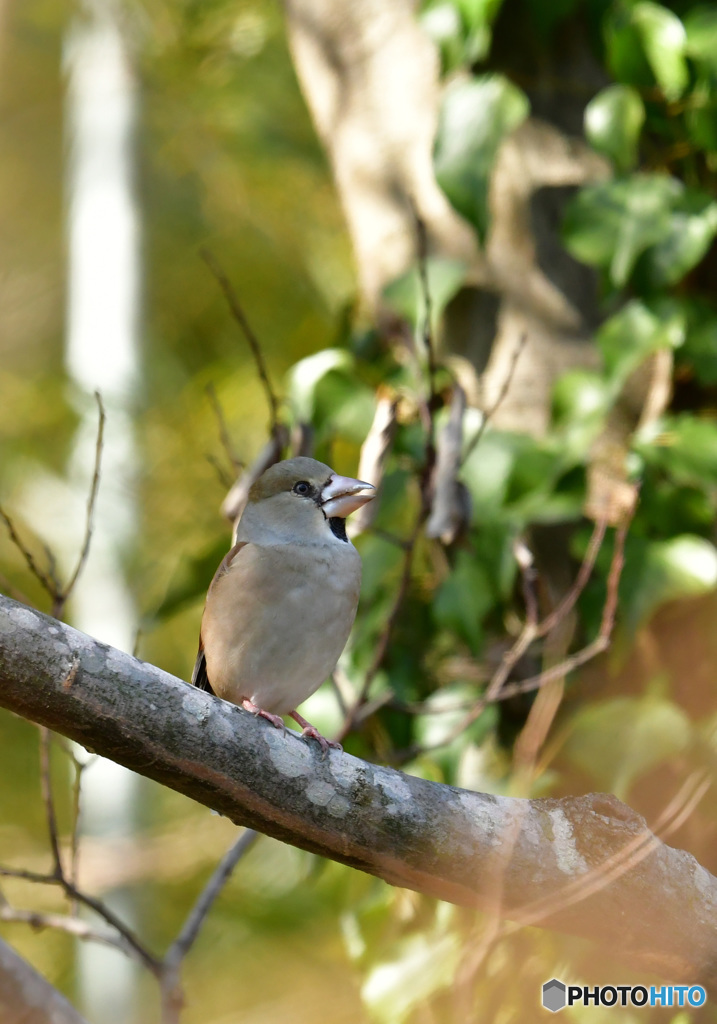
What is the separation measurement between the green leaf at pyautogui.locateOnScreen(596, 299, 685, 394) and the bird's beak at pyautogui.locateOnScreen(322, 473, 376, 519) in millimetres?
930

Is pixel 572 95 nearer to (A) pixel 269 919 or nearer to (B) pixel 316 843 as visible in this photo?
(B) pixel 316 843

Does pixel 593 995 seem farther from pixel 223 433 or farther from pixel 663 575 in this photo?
pixel 223 433

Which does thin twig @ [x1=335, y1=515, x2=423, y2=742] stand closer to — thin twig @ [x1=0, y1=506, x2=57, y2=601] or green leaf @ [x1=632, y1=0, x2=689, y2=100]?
thin twig @ [x1=0, y1=506, x2=57, y2=601]

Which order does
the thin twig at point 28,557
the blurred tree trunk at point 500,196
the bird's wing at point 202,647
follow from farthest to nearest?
1. the blurred tree trunk at point 500,196
2. the bird's wing at point 202,647
3. the thin twig at point 28,557

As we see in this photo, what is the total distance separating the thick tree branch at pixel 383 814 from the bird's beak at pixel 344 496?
926 millimetres

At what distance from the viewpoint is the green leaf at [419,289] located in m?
3.44

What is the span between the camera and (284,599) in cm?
272

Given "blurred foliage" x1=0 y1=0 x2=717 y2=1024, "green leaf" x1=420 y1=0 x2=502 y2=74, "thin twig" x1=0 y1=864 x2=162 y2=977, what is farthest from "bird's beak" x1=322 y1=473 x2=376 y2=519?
"green leaf" x1=420 y1=0 x2=502 y2=74

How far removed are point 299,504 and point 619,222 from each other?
134 centimetres

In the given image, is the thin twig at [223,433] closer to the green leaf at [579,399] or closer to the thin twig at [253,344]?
the thin twig at [253,344]

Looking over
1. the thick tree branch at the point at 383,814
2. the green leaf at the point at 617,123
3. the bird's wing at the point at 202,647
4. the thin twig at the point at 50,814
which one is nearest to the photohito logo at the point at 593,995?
the thick tree branch at the point at 383,814

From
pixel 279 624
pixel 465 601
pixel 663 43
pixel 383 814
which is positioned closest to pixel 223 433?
pixel 279 624

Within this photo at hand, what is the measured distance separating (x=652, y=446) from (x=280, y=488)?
46.5 inches

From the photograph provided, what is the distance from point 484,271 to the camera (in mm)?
3893
